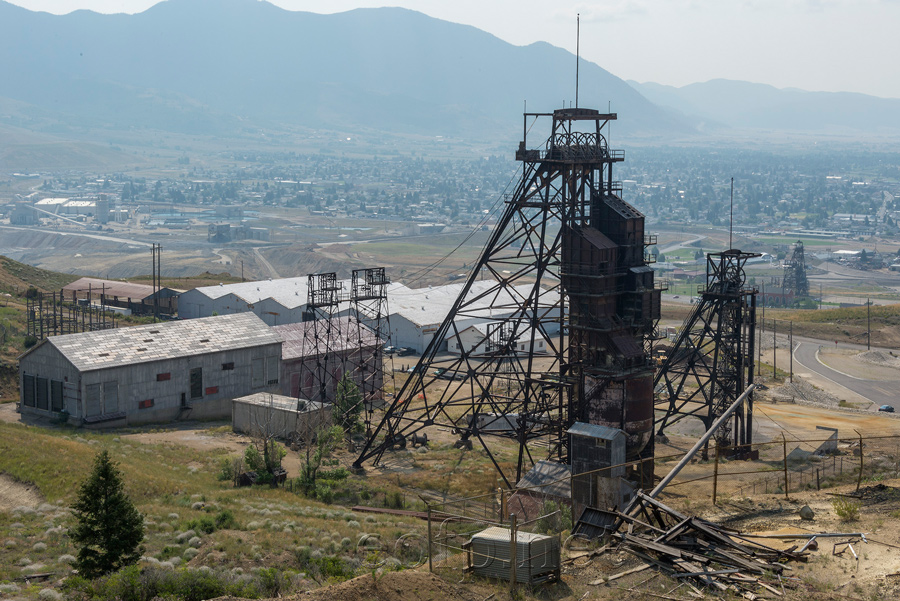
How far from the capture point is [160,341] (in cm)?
5250

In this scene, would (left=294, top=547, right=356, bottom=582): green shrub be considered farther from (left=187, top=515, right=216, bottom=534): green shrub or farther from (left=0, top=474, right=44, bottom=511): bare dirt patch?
(left=0, top=474, right=44, bottom=511): bare dirt patch

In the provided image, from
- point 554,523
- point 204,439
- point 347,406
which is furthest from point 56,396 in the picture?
point 554,523

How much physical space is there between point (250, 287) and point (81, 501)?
2761 inches

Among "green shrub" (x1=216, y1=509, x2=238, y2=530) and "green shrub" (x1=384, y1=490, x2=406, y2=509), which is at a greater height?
"green shrub" (x1=216, y1=509, x2=238, y2=530)

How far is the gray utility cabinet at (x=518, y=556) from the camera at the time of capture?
58.4 ft

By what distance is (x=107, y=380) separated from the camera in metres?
48.3

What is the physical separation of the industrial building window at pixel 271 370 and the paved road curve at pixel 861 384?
47.0m

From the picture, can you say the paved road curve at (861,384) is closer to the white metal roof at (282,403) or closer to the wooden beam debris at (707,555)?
the white metal roof at (282,403)

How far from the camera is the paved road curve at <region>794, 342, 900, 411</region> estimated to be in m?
76.1

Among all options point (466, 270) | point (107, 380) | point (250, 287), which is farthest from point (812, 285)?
point (107, 380)

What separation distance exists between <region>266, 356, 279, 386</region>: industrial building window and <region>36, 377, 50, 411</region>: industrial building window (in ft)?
40.9

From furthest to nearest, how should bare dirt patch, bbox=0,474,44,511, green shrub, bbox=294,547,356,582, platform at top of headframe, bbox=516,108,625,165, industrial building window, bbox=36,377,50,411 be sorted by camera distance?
1. industrial building window, bbox=36,377,50,411
2. platform at top of headframe, bbox=516,108,625,165
3. bare dirt patch, bbox=0,474,44,511
4. green shrub, bbox=294,547,356,582

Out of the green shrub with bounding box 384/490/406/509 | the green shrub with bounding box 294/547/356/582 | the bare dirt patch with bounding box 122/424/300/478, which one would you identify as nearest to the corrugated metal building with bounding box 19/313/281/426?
the bare dirt patch with bounding box 122/424/300/478

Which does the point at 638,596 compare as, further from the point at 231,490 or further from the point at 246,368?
the point at 246,368
